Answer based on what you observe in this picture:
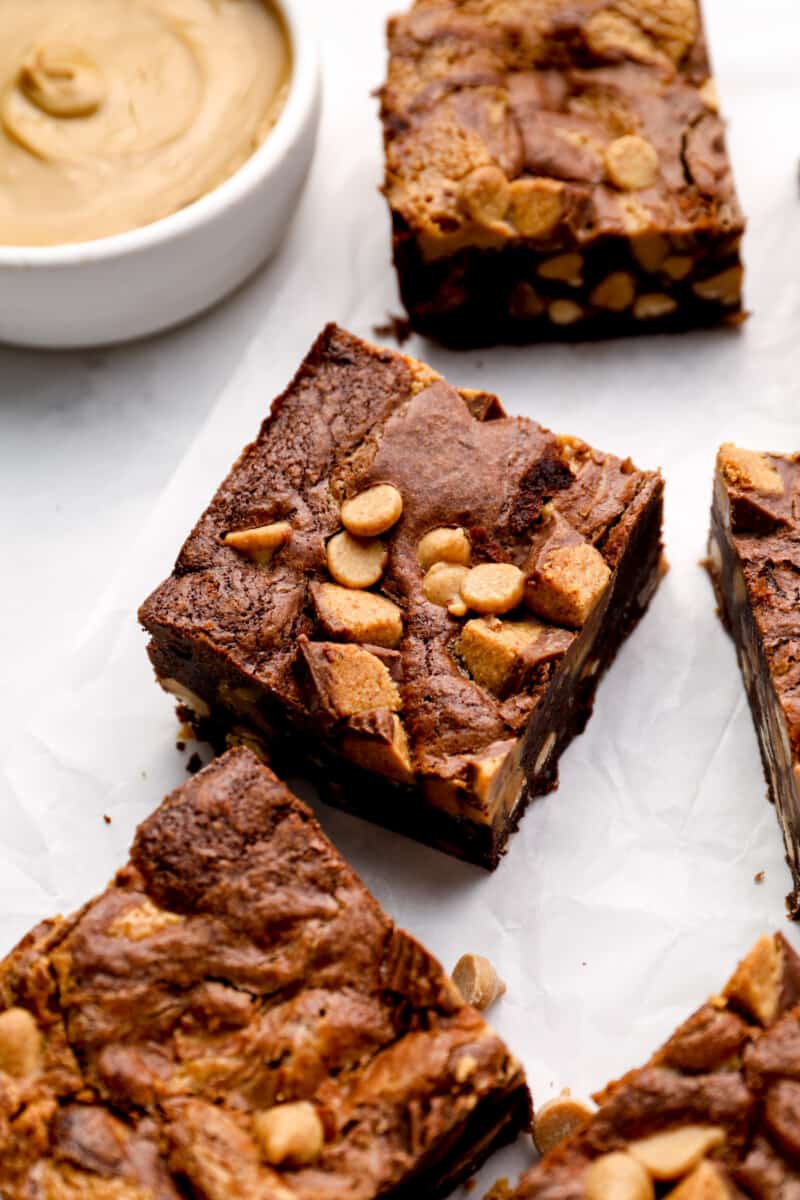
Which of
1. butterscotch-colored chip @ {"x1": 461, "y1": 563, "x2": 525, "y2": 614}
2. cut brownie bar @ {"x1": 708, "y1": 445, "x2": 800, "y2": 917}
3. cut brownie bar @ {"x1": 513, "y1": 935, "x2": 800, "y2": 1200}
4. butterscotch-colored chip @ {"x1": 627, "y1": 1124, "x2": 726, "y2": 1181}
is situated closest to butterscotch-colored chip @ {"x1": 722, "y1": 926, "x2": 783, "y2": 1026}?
cut brownie bar @ {"x1": 513, "y1": 935, "x2": 800, "y2": 1200}

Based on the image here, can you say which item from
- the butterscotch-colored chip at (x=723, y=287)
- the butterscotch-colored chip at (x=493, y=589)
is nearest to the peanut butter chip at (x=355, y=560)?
the butterscotch-colored chip at (x=493, y=589)

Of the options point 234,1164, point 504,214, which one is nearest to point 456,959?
point 234,1164

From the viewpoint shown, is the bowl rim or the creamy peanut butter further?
the creamy peanut butter

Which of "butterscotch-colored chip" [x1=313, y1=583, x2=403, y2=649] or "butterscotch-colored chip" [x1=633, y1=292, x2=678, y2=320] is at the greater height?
"butterscotch-colored chip" [x1=633, y1=292, x2=678, y2=320]

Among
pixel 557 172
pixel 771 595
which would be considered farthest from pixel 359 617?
pixel 557 172

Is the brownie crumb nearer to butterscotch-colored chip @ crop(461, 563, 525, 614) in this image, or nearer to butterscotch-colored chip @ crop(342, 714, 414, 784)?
butterscotch-colored chip @ crop(461, 563, 525, 614)

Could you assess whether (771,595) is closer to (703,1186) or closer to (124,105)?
(703,1186)

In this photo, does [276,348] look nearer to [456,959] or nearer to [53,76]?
[53,76]
